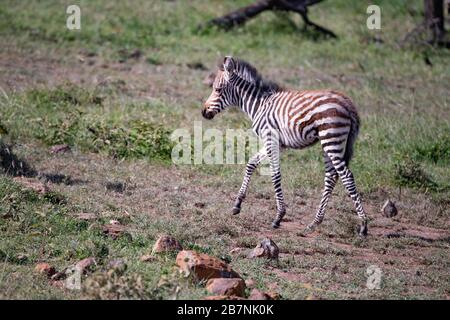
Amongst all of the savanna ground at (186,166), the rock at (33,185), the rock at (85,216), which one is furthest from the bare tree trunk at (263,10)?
the rock at (85,216)

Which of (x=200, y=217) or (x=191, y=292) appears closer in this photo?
(x=191, y=292)

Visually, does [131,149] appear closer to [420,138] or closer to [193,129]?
[193,129]

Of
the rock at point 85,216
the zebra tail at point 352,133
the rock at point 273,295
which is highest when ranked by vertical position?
A: the zebra tail at point 352,133

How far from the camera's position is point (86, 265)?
7238 mm

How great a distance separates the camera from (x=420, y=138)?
12734 mm

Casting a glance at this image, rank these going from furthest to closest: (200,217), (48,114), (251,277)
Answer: (48,114)
(200,217)
(251,277)

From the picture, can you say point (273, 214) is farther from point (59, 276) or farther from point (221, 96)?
point (59, 276)

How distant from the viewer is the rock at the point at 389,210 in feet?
33.8

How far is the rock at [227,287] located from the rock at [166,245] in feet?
3.51

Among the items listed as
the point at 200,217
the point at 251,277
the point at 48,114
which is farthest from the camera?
the point at 48,114

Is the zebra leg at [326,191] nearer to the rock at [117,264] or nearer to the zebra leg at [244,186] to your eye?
the zebra leg at [244,186]
